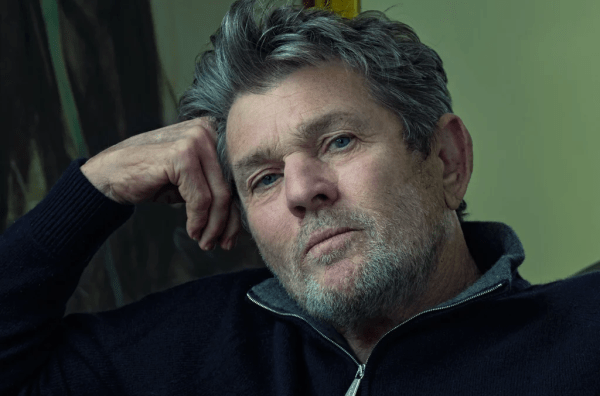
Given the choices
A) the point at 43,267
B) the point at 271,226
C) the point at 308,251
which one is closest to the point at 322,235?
the point at 308,251

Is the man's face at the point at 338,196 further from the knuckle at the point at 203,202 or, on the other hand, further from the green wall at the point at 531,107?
the green wall at the point at 531,107

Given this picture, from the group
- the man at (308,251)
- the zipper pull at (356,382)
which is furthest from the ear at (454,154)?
the zipper pull at (356,382)

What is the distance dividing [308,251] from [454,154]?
0.48m

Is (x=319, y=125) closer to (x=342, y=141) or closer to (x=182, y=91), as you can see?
(x=342, y=141)

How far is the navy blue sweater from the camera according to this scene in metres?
1.26

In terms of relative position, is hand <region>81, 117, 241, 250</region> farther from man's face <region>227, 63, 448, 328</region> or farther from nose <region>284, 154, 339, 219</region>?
nose <region>284, 154, 339, 219</region>

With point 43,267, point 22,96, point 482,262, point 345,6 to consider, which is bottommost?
point 482,262

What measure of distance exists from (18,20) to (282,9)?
0.68 m

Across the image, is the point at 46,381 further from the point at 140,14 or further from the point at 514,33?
the point at 514,33

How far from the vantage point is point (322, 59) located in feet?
4.67

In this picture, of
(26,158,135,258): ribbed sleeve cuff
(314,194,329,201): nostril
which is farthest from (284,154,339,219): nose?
(26,158,135,258): ribbed sleeve cuff

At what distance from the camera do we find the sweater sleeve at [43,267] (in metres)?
1.46

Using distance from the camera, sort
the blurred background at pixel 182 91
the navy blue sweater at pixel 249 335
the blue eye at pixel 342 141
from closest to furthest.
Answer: the navy blue sweater at pixel 249 335
the blue eye at pixel 342 141
the blurred background at pixel 182 91

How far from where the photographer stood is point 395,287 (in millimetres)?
1354
